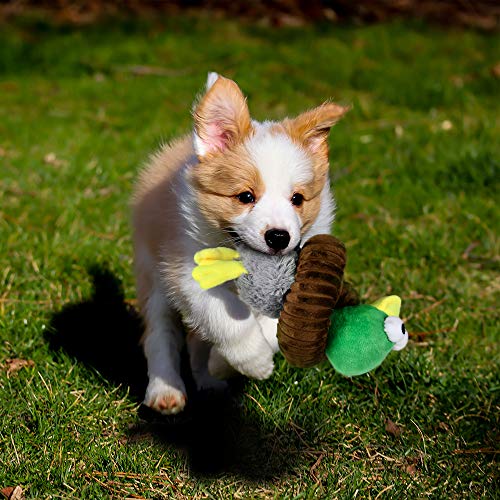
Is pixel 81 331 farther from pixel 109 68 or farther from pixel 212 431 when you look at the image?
pixel 109 68

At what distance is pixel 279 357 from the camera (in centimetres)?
347

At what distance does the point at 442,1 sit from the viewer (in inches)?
415

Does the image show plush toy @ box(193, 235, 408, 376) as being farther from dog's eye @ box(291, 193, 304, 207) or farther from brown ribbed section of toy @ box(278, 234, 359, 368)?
dog's eye @ box(291, 193, 304, 207)

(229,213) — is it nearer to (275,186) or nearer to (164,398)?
(275,186)

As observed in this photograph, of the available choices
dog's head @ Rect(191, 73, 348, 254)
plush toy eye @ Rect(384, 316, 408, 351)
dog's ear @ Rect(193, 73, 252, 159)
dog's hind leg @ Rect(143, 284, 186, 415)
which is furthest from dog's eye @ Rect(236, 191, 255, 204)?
dog's hind leg @ Rect(143, 284, 186, 415)

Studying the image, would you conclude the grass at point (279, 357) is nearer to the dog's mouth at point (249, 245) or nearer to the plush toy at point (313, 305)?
the plush toy at point (313, 305)

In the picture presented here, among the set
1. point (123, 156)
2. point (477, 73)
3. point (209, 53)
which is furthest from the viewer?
point (209, 53)

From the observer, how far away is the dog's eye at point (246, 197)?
2.75 metres

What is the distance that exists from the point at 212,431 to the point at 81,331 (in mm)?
894

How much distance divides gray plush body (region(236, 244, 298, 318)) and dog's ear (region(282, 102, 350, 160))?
460 millimetres

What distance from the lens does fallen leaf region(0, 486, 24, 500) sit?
2.69 metres

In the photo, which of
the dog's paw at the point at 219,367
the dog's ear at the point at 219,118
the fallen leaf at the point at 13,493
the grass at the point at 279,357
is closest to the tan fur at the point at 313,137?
the dog's ear at the point at 219,118

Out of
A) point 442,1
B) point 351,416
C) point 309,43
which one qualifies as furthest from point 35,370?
point 442,1

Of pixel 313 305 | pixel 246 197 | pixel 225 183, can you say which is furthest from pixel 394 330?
pixel 225 183
